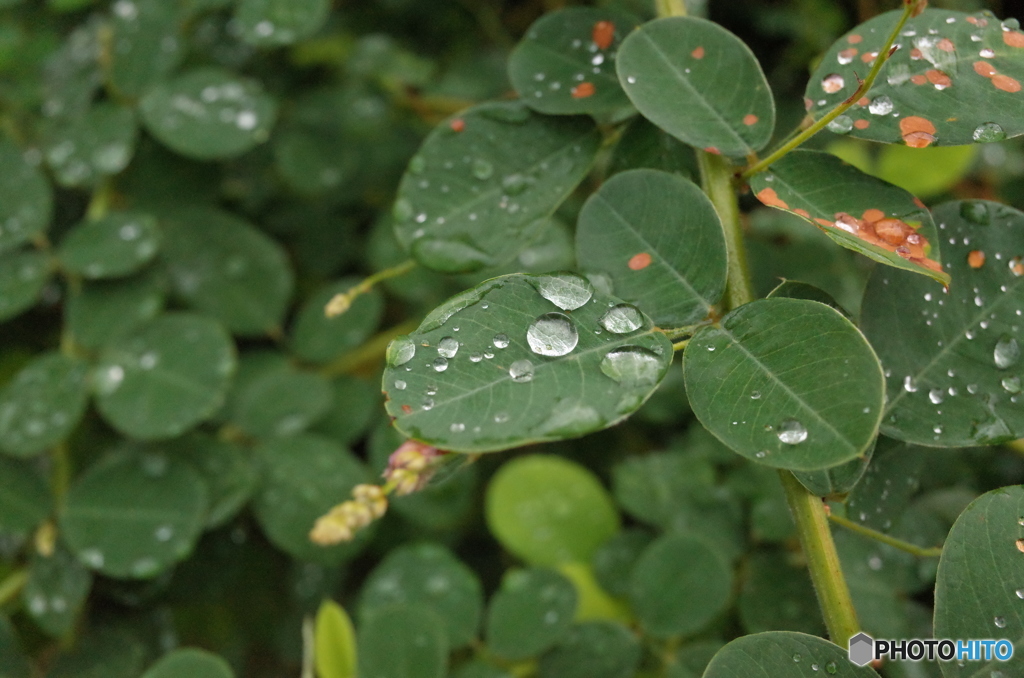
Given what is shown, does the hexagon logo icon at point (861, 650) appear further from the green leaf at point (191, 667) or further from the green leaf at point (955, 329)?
the green leaf at point (191, 667)

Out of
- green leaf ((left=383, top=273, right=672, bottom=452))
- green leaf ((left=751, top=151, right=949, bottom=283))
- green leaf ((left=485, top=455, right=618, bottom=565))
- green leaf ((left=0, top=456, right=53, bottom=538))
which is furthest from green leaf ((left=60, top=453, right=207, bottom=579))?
green leaf ((left=751, top=151, right=949, bottom=283))

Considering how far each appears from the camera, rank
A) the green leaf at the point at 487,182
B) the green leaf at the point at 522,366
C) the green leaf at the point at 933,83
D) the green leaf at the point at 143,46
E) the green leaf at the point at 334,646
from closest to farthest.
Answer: the green leaf at the point at 522,366 < the green leaf at the point at 933,83 < the green leaf at the point at 487,182 < the green leaf at the point at 334,646 < the green leaf at the point at 143,46

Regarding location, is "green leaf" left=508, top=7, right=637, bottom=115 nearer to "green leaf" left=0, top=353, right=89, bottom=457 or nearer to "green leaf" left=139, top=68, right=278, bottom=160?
"green leaf" left=139, top=68, right=278, bottom=160

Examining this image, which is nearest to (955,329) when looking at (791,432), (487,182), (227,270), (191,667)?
(791,432)

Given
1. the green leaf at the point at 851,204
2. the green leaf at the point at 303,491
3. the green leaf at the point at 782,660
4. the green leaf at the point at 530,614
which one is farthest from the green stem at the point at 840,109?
the green leaf at the point at 303,491

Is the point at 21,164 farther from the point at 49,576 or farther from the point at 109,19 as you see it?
the point at 49,576
